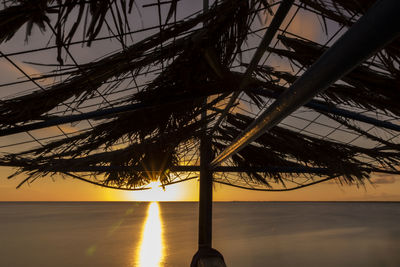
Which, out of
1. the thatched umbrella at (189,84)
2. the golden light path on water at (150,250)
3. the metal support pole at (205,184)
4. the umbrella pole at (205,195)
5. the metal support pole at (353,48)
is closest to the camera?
the metal support pole at (353,48)

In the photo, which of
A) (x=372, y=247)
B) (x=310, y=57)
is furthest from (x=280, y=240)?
(x=310, y=57)

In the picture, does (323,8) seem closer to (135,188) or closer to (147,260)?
(135,188)

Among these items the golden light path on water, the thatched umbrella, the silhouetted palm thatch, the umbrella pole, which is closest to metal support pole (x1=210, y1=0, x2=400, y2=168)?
the thatched umbrella

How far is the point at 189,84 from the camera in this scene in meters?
1.60

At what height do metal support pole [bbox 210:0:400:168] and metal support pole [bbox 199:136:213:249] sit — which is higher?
metal support pole [bbox 199:136:213:249]

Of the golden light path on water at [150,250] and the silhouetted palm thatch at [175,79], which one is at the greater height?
the silhouetted palm thatch at [175,79]

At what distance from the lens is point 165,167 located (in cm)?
366

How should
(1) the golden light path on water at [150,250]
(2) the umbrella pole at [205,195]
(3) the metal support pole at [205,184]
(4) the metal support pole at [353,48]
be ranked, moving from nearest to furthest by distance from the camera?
(4) the metal support pole at [353,48] → (2) the umbrella pole at [205,195] → (3) the metal support pole at [205,184] → (1) the golden light path on water at [150,250]

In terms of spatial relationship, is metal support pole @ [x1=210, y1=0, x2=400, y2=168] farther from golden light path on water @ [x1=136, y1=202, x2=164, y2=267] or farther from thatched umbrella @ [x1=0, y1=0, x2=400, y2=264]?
golden light path on water @ [x1=136, y1=202, x2=164, y2=267]

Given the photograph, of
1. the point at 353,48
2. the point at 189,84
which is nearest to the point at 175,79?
the point at 189,84

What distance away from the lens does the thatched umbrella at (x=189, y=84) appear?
0.94 metres

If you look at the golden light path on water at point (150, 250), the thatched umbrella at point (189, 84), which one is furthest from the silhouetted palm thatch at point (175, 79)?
the golden light path on water at point (150, 250)

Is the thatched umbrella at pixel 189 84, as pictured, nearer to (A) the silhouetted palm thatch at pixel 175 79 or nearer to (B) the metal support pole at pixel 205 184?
(A) the silhouetted palm thatch at pixel 175 79

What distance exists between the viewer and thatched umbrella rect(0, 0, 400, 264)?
0.94 m
